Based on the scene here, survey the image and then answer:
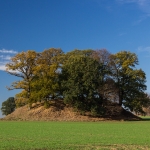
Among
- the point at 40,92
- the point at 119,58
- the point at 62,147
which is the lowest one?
the point at 62,147

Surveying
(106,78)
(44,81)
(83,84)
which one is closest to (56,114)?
(44,81)

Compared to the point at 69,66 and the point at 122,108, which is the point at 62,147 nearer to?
the point at 69,66

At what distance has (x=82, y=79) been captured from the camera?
58.9 meters

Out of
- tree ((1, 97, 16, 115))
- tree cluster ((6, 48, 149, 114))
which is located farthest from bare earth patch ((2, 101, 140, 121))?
tree ((1, 97, 16, 115))

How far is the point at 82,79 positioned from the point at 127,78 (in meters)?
12.4

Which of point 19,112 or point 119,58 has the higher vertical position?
point 119,58

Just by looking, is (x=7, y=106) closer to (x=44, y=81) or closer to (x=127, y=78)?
(x=44, y=81)

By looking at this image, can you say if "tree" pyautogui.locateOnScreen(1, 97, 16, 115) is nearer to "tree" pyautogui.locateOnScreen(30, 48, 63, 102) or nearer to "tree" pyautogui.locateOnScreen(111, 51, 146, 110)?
"tree" pyautogui.locateOnScreen(30, 48, 63, 102)

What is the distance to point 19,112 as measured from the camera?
65.3 metres

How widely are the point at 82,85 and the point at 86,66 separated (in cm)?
413

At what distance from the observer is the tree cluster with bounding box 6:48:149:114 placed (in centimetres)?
5906

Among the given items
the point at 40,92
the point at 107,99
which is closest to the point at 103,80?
the point at 107,99

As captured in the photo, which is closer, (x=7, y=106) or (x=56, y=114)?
(x=56, y=114)

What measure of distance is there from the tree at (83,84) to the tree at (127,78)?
689 centimetres
